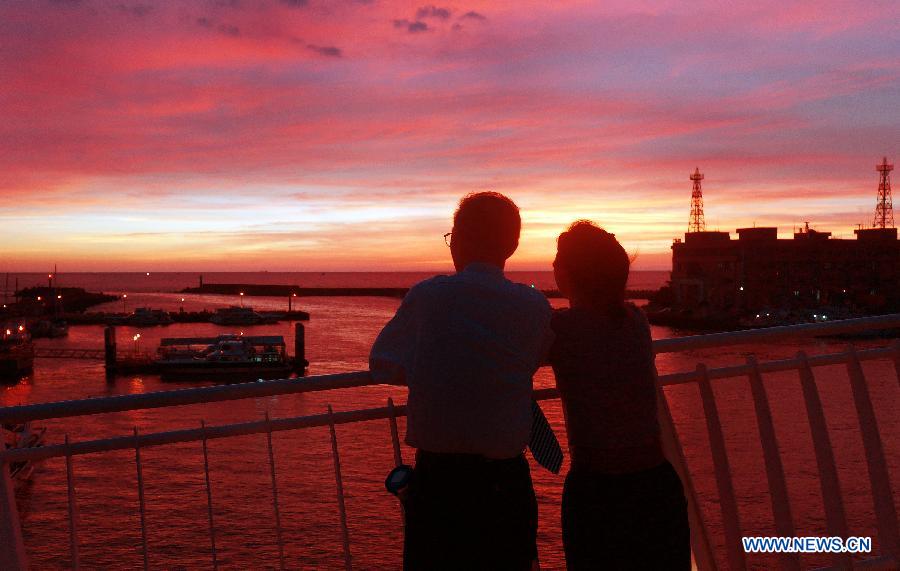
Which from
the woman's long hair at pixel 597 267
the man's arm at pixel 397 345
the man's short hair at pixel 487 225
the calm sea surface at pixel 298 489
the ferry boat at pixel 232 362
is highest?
the man's short hair at pixel 487 225

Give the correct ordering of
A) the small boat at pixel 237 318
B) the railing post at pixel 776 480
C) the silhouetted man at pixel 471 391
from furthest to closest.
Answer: the small boat at pixel 237 318
the railing post at pixel 776 480
the silhouetted man at pixel 471 391

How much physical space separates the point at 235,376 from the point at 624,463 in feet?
142

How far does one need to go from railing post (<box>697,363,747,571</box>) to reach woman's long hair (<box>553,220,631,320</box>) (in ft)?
3.36

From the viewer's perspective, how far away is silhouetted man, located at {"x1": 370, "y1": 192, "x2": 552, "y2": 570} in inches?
65.4

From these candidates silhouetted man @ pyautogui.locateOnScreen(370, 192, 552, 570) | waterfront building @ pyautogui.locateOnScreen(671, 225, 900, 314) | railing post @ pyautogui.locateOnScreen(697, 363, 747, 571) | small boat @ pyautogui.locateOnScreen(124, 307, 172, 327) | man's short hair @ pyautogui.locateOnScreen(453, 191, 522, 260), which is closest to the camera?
silhouetted man @ pyautogui.locateOnScreen(370, 192, 552, 570)

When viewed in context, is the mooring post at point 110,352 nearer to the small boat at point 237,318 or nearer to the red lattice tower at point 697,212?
the small boat at point 237,318

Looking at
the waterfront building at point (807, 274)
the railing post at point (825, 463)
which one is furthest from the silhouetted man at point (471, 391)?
the waterfront building at point (807, 274)

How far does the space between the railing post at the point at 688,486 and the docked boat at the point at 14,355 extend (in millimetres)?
45953

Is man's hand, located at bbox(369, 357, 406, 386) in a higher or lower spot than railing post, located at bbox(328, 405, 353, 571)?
higher

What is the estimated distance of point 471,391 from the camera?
65.4 inches

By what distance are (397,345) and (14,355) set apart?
47.8m

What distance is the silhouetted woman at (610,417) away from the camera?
197 centimetres

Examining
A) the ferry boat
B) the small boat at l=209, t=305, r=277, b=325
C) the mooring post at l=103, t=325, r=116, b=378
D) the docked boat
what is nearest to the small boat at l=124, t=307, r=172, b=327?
the small boat at l=209, t=305, r=277, b=325

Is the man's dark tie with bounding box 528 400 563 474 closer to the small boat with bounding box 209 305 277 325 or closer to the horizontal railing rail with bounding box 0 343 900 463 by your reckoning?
the horizontal railing rail with bounding box 0 343 900 463
